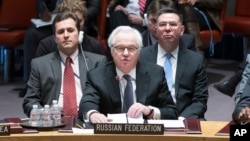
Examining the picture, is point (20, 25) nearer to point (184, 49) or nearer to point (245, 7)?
point (245, 7)

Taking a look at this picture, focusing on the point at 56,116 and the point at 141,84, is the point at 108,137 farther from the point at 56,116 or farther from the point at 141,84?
the point at 141,84

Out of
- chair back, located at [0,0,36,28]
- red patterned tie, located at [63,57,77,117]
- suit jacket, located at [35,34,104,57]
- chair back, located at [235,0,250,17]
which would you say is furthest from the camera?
chair back, located at [235,0,250,17]

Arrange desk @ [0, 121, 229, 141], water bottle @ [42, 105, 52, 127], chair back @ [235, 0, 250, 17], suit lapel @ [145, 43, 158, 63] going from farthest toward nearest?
chair back @ [235, 0, 250, 17] → suit lapel @ [145, 43, 158, 63] → water bottle @ [42, 105, 52, 127] → desk @ [0, 121, 229, 141]

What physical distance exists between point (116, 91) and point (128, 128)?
696mm

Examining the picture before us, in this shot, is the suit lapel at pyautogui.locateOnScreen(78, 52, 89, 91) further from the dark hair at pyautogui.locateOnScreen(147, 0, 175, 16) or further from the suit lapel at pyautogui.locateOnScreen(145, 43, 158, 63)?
the dark hair at pyautogui.locateOnScreen(147, 0, 175, 16)

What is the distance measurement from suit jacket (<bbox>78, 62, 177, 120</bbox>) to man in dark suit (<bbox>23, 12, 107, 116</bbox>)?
53 cm

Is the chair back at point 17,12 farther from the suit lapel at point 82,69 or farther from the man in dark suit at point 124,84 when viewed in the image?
the man in dark suit at point 124,84

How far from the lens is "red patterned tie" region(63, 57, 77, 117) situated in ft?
15.4

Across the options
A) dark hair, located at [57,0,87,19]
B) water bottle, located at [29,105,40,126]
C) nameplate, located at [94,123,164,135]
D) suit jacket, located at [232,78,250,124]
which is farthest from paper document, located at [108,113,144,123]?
dark hair, located at [57,0,87,19]

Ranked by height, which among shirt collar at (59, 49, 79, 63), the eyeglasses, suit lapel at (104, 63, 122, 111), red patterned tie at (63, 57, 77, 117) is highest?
the eyeglasses

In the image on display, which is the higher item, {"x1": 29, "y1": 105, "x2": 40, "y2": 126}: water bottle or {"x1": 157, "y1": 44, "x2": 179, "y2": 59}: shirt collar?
{"x1": 157, "y1": 44, "x2": 179, "y2": 59}: shirt collar

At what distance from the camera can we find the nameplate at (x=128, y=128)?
3541 millimetres

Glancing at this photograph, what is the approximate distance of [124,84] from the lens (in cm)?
427

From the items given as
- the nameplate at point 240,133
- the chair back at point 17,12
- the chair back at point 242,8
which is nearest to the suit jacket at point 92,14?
the chair back at point 17,12
